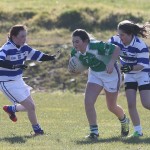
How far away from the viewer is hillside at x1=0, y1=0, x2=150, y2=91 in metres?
27.9

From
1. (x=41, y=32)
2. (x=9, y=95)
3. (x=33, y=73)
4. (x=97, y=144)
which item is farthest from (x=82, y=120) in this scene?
(x=41, y=32)

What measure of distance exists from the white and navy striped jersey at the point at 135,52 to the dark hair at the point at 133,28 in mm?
95

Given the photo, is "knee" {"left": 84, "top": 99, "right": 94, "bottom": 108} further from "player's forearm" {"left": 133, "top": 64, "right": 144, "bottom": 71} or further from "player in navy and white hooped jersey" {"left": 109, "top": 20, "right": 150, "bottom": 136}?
"player's forearm" {"left": 133, "top": 64, "right": 144, "bottom": 71}

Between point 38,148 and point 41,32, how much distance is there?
22.1 m

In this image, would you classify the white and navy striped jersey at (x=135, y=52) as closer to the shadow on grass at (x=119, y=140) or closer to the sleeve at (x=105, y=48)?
the sleeve at (x=105, y=48)

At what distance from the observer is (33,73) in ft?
91.4

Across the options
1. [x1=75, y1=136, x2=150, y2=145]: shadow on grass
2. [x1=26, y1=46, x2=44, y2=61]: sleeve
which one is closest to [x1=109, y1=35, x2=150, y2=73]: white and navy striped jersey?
[x1=75, y1=136, x2=150, y2=145]: shadow on grass

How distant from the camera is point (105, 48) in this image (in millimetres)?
11891

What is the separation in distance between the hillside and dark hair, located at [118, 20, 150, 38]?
48.5 feet

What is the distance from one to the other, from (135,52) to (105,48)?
517 mm

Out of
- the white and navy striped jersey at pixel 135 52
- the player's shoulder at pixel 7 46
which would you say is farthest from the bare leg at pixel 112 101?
the player's shoulder at pixel 7 46

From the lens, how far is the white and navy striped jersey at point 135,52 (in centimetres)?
1205

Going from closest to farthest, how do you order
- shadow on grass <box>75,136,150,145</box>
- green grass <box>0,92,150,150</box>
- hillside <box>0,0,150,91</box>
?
green grass <box>0,92,150,150</box> < shadow on grass <box>75,136,150,145</box> < hillside <box>0,0,150,91</box>

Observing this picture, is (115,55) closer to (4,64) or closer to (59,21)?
(4,64)
